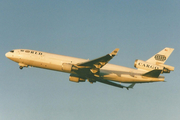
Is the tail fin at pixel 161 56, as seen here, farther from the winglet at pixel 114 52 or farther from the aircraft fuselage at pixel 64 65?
the winglet at pixel 114 52

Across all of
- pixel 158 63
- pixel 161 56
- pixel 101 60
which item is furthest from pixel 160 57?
pixel 101 60

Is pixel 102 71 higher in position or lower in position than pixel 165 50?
lower

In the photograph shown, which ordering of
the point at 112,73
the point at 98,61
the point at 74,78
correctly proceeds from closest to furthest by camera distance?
the point at 98,61
the point at 112,73
the point at 74,78

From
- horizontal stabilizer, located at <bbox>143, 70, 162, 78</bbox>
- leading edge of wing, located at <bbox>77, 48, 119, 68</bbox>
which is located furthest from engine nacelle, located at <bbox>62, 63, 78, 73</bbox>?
horizontal stabilizer, located at <bbox>143, 70, 162, 78</bbox>

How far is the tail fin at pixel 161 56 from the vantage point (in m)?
39.3

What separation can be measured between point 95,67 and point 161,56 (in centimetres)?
1422

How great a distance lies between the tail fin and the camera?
39.3m

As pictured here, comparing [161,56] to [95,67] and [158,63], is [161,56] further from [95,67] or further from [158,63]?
[95,67]

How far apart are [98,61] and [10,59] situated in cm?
1903

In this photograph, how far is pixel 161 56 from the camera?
39.7 m

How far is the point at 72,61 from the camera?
124 ft

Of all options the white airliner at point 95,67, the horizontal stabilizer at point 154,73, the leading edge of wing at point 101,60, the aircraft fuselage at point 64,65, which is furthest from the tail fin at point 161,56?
the leading edge of wing at point 101,60

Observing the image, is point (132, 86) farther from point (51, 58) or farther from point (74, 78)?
point (51, 58)

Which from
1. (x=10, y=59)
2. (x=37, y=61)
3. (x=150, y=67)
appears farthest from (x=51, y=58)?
(x=150, y=67)
